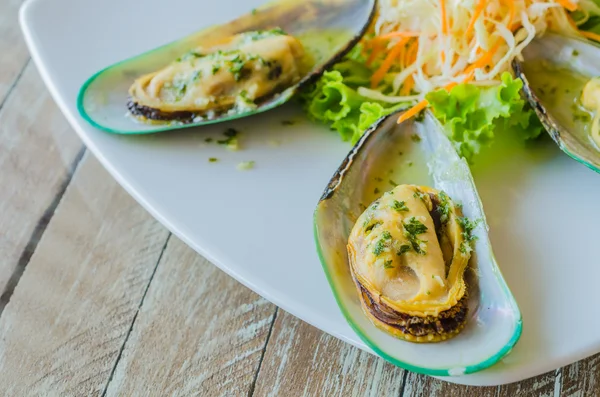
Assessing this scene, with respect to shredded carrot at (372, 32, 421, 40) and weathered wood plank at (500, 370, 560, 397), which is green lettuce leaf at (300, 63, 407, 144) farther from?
weathered wood plank at (500, 370, 560, 397)

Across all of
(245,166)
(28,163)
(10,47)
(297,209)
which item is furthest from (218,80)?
(10,47)

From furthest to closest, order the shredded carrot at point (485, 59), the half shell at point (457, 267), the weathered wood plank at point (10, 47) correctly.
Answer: the weathered wood plank at point (10, 47) < the shredded carrot at point (485, 59) < the half shell at point (457, 267)

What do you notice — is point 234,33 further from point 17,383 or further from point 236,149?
point 17,383

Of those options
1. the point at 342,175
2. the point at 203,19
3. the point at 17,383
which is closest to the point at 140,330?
the point at 17,383

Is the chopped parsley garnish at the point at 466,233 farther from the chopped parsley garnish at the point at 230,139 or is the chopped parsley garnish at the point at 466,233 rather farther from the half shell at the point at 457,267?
the chopped parsley garnish at the point at 230,139

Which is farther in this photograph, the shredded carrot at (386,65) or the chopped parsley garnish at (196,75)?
the shredded carrot at (386,65)

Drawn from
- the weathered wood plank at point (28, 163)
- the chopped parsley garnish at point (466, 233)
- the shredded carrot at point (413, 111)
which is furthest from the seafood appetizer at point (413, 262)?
the weathered wood plank at point (28, 163)
